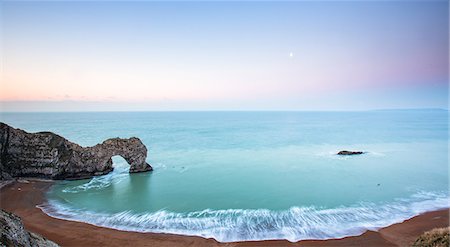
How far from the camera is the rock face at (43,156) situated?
24.5m

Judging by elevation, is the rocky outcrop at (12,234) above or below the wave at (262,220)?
above

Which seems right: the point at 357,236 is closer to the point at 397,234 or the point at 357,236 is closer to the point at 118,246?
the point at 397,234

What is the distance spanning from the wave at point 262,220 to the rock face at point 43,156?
6.03 m

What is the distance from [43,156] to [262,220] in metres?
22.8

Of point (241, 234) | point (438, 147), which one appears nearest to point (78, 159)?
point (241, 234)

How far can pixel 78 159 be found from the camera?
26.8 m

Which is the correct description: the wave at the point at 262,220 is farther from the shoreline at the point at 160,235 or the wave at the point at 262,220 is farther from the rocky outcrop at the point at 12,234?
the rocky outcrop at the point at 12,234

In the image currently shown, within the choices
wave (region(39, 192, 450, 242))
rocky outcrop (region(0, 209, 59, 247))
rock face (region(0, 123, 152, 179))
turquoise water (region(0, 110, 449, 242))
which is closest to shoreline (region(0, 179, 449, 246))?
wave (region(39, 192, 450, 242))

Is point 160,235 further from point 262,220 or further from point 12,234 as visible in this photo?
point 12,234

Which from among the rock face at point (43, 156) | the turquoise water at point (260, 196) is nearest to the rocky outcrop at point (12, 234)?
the turquoise water at point (260, 196)

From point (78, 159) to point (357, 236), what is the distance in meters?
26.9

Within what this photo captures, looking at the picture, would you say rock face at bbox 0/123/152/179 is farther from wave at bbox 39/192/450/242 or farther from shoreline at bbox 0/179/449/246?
shoreline at bbox 0/179/449/246

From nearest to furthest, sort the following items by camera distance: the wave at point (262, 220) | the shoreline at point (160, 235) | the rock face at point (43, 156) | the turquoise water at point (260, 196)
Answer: the shoreline at point (160, 235), the wave at point (262, 220), the turquoise water at point (260, 196), the rock face at point (43, 156)

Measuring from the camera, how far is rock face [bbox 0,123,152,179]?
24469mm
